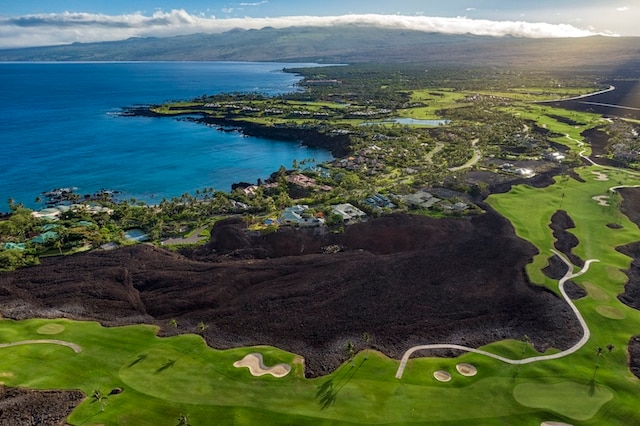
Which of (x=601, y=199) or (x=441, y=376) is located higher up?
(x=601, y=199)

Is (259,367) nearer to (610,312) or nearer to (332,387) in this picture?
(332,387)

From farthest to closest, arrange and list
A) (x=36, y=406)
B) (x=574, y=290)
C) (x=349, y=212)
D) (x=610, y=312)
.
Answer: (x=349, y=212), (x=574, y=290), (x=610, y=312), (x=36, y=406)

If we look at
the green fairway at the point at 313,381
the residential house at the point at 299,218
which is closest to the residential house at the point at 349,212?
the residential house at the point at 299,218

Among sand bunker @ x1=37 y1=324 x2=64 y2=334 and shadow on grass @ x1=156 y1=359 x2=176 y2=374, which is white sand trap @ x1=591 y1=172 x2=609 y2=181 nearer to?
shadow on grass @ x1=156 y1=359 x2=176 y2=374

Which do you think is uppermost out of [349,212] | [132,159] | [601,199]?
[132,159]

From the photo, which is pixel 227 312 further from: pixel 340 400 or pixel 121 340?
pixel 340 400

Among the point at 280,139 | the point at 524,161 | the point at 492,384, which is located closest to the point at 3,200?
the point at 280,139

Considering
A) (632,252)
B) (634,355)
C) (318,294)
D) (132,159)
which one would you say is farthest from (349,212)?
(132,159)
